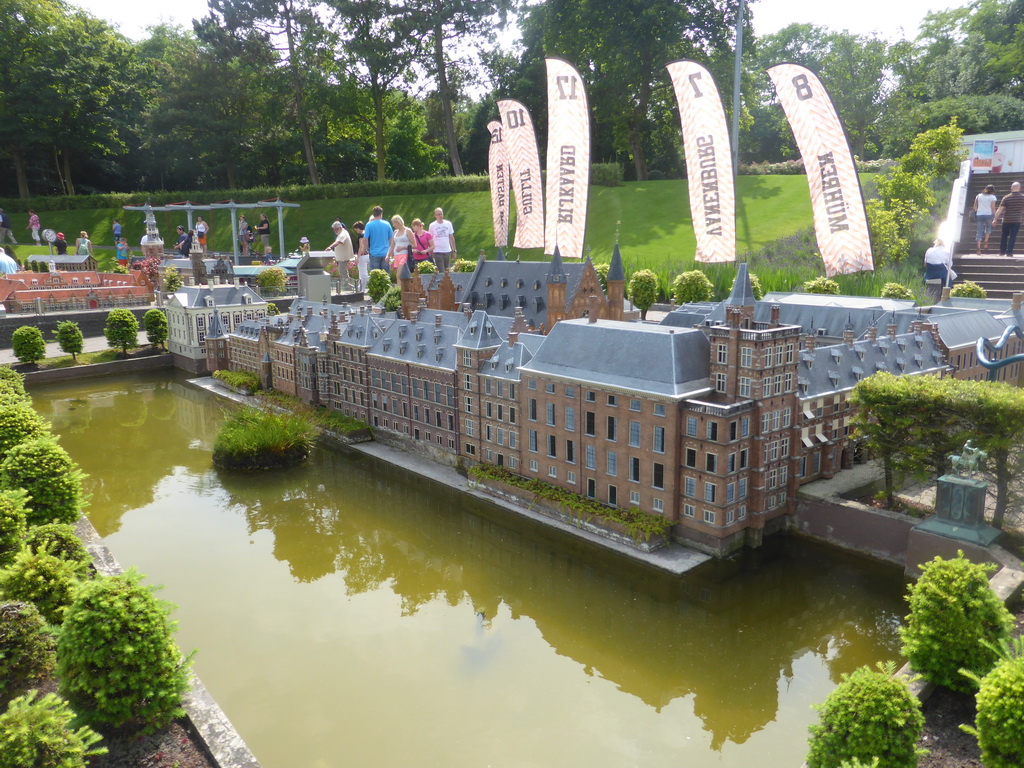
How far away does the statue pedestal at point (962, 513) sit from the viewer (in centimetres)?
3128

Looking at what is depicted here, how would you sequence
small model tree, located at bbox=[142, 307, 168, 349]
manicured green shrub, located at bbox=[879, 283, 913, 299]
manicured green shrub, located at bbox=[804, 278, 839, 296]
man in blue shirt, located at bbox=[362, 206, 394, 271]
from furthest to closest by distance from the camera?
small model tree, located at bbox=[142, 307, 168, 349], man in blue shirt, located at bbox=[362, 206, 394, 271], manicured green shrub, located at bbox=[804, 278, 839, 296], manicured green shrub, located at bbox=[879, 283, 913, 299]

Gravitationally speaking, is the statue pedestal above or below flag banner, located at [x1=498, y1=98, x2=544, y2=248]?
below

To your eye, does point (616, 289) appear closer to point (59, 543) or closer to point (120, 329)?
point (59, 543)

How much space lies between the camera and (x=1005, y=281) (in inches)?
2330

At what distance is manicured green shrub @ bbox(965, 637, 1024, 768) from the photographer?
674 inches

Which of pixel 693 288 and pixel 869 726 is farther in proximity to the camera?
pixel 693 288

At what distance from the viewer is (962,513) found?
32000mm

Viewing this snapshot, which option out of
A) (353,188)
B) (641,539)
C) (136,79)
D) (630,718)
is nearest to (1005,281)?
(641,539)

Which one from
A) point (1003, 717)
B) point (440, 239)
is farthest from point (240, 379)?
point (1003, 717)

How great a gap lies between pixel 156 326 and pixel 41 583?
6229cm

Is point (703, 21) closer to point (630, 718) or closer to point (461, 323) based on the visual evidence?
point (461, 323)

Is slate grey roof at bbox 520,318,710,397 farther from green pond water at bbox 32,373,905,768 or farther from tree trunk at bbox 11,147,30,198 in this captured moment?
tree trunk at bbox 11,147,30,198

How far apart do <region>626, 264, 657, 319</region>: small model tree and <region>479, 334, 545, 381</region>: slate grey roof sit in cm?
2724

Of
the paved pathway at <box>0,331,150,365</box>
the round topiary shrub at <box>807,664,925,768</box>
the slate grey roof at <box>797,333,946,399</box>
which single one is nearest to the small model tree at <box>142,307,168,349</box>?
the paved pathway at <box>0,331,150,365</box>
